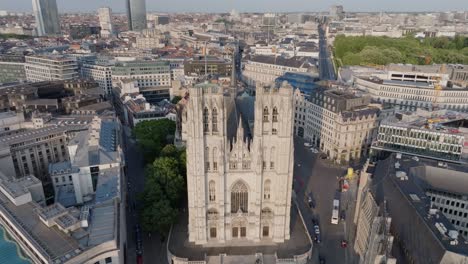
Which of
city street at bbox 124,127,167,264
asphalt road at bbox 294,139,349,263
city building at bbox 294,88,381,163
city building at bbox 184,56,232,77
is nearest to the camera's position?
city street at bbox 124,127,167,264

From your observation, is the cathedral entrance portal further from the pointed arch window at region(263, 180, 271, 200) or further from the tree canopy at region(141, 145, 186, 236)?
the tree canopy at region(141, 145, 186, 236)

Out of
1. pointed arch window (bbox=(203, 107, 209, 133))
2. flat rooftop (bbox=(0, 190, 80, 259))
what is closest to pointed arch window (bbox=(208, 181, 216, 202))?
pointed arch window (bbox=(203, 107, 209, 133))

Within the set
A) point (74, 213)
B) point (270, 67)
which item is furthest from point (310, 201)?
point (270, 67)

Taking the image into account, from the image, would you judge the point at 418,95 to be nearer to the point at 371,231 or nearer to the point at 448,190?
the point at 448,190

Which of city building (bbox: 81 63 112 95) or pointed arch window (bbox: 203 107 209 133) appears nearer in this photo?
pointed arch window (bbox: 203 107 209 133)

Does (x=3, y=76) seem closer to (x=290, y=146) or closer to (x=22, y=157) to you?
(x=22, y=157)

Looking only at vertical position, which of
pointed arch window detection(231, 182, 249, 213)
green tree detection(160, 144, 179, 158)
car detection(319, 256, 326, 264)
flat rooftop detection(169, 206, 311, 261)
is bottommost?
car detection(319, 256, 326, 264)

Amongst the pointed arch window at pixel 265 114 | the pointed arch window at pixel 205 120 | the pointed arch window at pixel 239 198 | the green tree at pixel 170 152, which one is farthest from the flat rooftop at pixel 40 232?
the green tree at pixel 170 152
